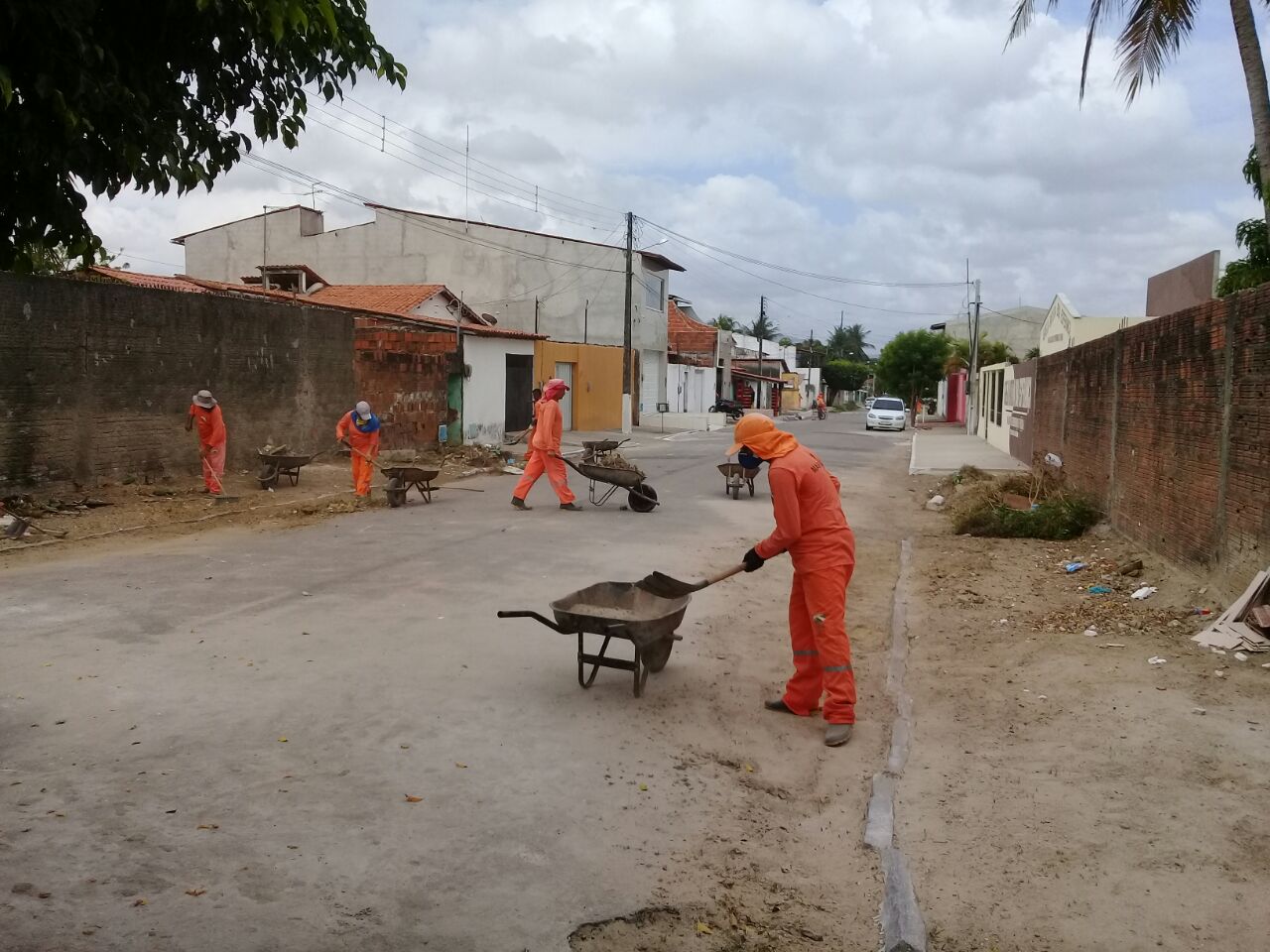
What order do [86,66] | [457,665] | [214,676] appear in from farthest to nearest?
[457,665] < [214,676] < [86,66]

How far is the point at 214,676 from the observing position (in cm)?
610

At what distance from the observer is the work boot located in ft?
18.6

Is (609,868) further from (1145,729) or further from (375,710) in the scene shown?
(1145,729)

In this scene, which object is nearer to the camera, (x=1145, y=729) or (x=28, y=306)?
(x=1145, y=729)

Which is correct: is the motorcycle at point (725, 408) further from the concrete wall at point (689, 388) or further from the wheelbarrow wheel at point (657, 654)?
the wheelbarrow wheel at point (657, 654)

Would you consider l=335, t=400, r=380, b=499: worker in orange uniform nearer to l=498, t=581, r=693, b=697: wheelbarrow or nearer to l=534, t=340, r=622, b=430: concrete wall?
l=498, t=581, r=693, b=697: wheelbarrow

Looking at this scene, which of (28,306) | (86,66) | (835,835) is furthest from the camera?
(28,306)

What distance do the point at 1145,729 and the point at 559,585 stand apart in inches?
195

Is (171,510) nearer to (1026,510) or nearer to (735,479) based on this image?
(735,479)

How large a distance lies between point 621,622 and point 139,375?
1141 cm

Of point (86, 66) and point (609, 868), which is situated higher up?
point (86, 66)

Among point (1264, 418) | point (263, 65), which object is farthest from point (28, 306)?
point (1264, 418)

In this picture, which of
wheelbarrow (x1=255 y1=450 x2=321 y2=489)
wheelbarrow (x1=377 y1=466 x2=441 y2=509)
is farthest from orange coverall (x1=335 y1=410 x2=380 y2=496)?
wheelbarrow (x1=255 y1=450 x2=321 y2=489)

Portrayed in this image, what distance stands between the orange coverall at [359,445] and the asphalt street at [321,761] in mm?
4853
